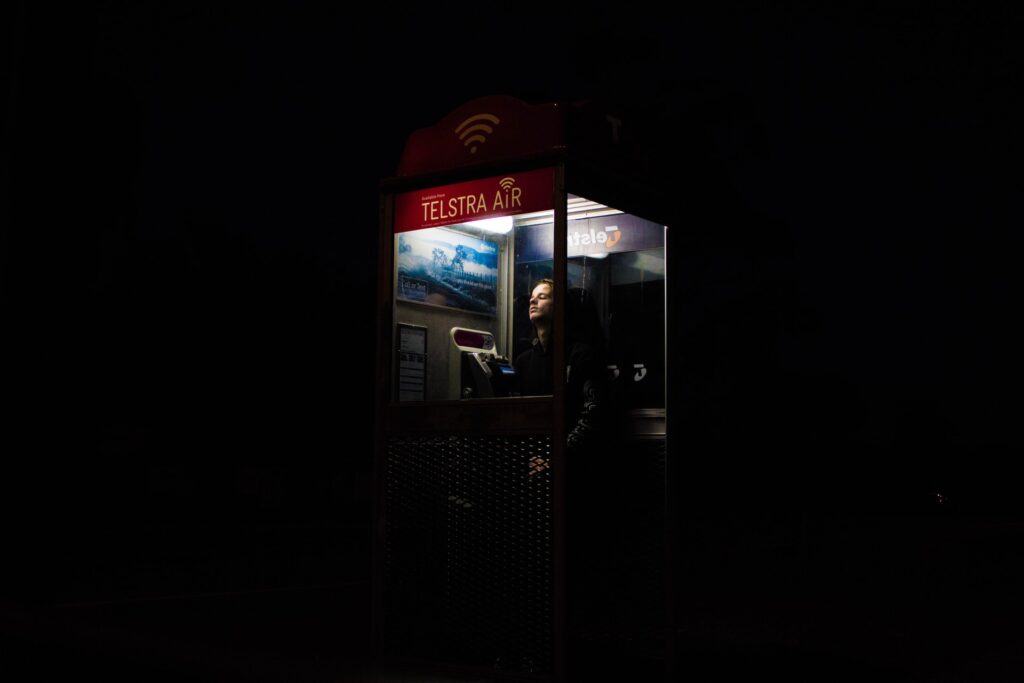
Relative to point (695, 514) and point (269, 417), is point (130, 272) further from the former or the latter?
point (695, 514)

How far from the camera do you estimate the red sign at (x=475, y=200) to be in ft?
19.2

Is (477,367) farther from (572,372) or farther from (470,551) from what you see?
(470,551)

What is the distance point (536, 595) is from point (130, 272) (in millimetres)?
29060

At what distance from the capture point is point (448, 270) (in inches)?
264

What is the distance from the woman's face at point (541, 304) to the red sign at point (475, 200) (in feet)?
1.98

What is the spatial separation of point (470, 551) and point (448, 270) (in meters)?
1.67

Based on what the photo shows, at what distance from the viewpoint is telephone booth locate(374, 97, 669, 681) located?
5.71 meters

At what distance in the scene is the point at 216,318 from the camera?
106ft

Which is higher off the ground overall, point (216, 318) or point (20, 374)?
point (216, 318)

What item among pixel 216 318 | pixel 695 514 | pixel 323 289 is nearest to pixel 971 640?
pixel 695 514

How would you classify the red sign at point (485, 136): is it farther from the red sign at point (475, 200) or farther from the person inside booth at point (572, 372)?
the person inside booth at point (572, 372)

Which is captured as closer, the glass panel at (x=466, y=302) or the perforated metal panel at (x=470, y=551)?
the perforated metal panel at (x=470, y=551)

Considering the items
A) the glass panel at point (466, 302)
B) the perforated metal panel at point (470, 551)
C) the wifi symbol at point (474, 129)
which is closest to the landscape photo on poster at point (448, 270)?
the glass panel at point (466, 302)

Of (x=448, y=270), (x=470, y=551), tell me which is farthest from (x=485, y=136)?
(x=470, y=551)
